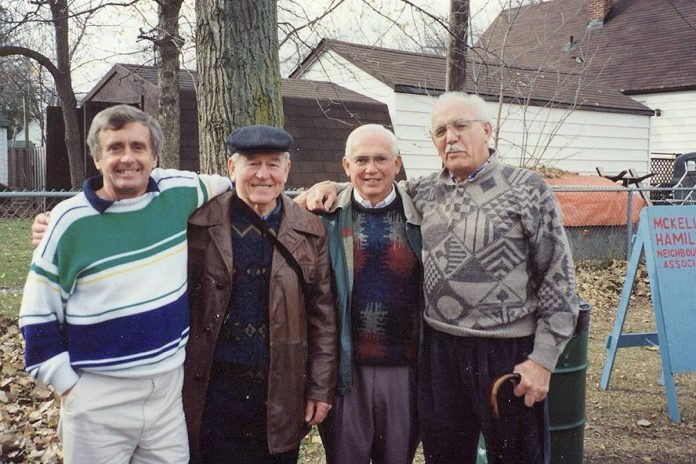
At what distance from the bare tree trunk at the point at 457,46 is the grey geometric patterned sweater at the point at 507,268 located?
5185 mm

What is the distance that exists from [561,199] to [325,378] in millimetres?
8497

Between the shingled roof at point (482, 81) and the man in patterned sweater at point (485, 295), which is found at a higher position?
the shingled roof at point (482, 81)

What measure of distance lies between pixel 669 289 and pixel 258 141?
4.12m

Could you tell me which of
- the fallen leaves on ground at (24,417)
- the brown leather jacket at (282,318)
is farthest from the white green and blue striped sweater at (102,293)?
the fallen leaves on ground at (24,417)

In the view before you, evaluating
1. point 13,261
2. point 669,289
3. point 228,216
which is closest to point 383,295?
point 228,216

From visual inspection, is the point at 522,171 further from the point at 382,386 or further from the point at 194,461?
the point at 194,461

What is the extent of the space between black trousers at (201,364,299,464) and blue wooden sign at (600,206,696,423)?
3.75 meters

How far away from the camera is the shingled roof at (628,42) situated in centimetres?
2353

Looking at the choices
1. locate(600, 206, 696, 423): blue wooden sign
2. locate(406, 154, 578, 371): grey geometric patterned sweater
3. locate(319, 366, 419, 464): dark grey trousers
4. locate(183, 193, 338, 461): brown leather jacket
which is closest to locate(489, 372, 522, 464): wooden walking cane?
locate(406, 154, 578, 371): grey geometric patterned sweater

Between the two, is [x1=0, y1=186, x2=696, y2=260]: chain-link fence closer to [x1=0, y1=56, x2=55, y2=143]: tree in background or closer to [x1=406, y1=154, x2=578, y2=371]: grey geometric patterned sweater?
[x1=406, y1=154, x2=578, y2=371]: grey geometric patterned sweater

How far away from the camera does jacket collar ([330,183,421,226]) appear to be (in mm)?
3200

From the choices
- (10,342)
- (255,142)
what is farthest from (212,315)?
(10,342)

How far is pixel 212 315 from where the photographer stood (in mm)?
2850

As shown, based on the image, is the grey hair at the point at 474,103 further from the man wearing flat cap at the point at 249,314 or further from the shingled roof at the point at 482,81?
the shingled roof at the point at 482,81
